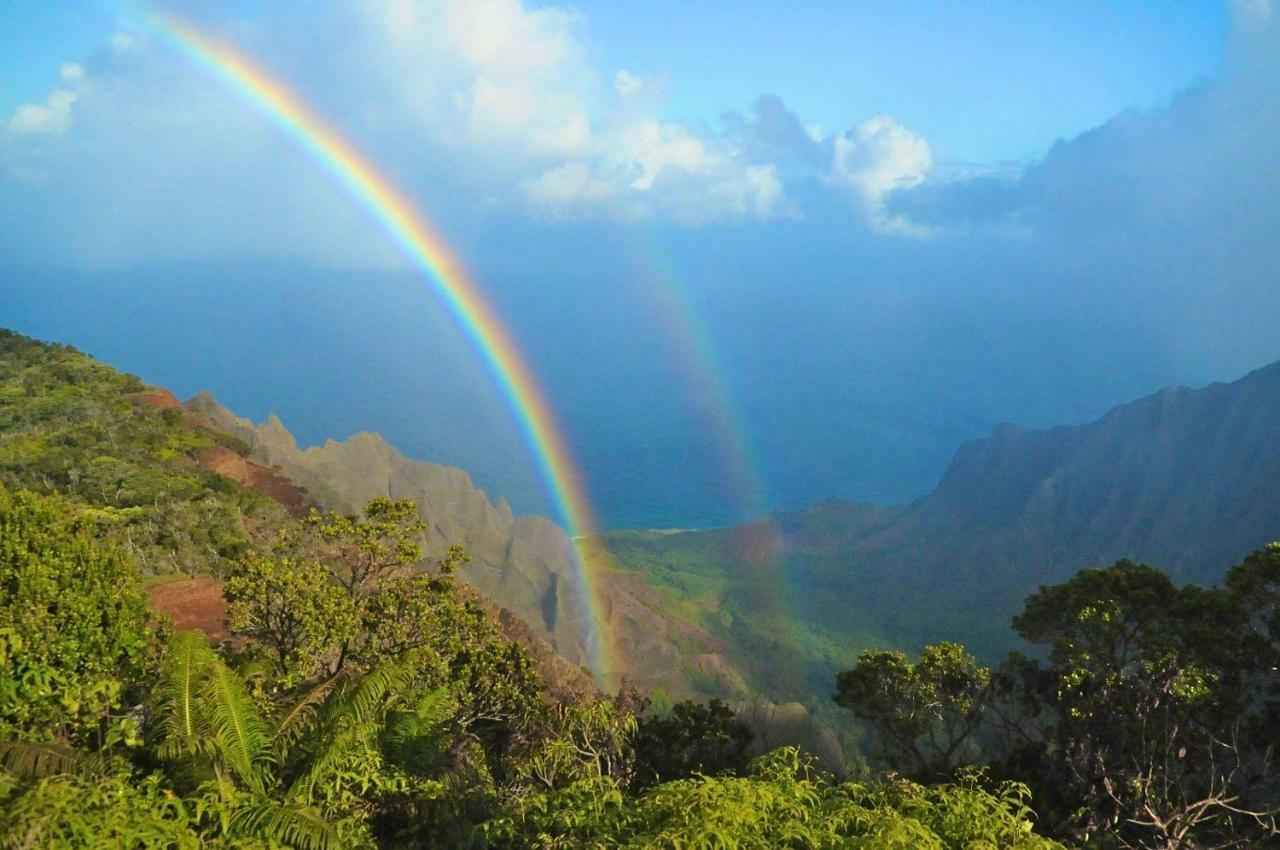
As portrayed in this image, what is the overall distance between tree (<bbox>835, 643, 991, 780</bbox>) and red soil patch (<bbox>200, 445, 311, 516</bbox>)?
30.5m

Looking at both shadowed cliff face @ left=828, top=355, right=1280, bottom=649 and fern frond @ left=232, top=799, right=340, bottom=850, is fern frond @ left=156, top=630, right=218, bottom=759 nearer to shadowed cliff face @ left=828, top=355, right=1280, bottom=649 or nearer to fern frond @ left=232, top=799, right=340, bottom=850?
fern frond @ left=232, top=799, right=340, bottom=850

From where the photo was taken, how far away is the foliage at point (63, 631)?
825 centimetres

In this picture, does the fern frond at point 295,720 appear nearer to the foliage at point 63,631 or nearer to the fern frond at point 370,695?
the fern frond at point 370,695

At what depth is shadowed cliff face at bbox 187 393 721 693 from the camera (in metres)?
58.7

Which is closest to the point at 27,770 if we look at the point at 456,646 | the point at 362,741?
the point at 362,741

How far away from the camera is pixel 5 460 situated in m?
31.4

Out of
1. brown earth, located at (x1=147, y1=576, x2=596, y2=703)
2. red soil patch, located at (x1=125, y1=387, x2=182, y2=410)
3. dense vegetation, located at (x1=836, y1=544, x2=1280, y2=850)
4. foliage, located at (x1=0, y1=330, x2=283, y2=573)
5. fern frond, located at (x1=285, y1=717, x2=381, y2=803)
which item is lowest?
dense vegetation, located at (x1=836, y1=544, x2=1280, y2=850)

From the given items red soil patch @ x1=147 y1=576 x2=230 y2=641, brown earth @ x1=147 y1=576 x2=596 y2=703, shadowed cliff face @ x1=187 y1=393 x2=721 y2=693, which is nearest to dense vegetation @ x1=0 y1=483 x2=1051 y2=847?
brown earth @ x1=147 y1=576 x2=596 y2=703

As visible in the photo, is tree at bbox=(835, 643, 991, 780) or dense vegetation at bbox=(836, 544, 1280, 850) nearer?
dense vegetation at bbox=(836, 544, 1280, 850)

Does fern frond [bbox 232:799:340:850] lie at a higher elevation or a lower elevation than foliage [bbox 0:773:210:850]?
lower

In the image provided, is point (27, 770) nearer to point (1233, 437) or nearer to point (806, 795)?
point (806, 795)

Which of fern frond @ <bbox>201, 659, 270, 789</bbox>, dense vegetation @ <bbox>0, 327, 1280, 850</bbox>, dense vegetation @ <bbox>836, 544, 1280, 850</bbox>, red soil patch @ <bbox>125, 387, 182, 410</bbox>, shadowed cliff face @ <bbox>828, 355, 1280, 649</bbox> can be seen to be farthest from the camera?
shadowed cliff face @ <bbox>828, 355, 1280, 649</bbox>

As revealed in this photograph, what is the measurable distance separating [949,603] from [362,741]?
82.2 meters

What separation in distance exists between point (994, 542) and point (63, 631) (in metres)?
96.2
